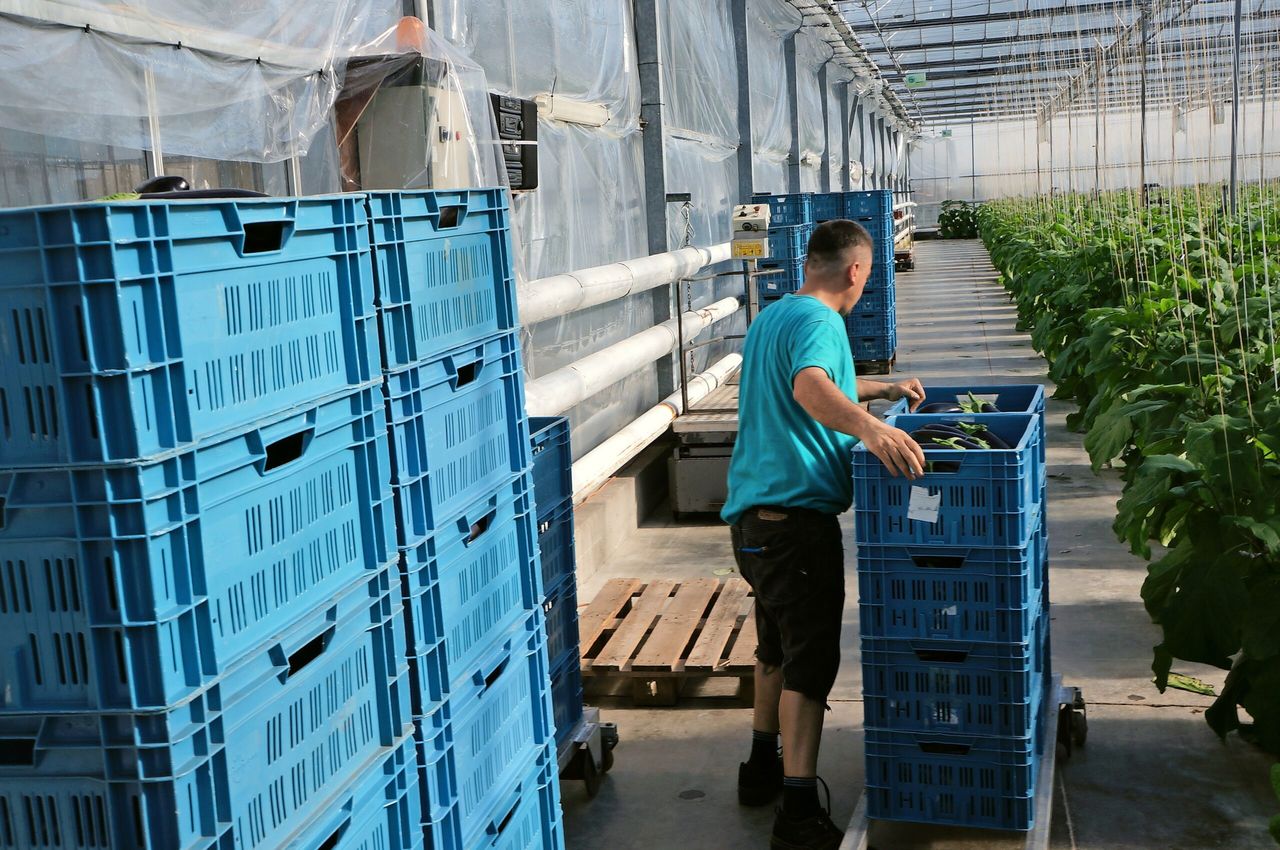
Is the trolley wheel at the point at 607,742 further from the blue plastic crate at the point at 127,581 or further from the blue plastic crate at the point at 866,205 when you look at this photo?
the blue plastic crate at the point at 866,205

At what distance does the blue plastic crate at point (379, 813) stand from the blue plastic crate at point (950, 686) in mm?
1613

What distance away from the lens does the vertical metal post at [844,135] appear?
27.6 m

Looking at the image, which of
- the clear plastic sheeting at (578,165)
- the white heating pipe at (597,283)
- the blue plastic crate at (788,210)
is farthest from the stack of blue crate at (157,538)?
the blue plastic crate at (788,210)

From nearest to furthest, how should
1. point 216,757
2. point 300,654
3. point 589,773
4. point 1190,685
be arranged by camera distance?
point 216,757
point 300,654
point 589,773
point 1190,685

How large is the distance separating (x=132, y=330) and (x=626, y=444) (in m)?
5.83

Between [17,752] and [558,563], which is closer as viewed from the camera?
[17,752]

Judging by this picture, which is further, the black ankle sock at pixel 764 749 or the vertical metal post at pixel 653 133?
the vertical metal post at pixel 653 133

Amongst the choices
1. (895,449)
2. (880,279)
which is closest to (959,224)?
(880,279)

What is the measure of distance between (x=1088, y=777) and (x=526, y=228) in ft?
13.0

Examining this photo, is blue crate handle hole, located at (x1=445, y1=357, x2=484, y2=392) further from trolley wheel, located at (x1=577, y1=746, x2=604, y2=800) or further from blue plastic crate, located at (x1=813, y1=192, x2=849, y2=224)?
blue plastic crate, located at (x1=813, y1=192, x2=849, y2=224)

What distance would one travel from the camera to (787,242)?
499 inches

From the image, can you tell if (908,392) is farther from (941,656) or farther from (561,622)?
(561,622)

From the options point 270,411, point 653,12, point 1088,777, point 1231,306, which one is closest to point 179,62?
point 270,411

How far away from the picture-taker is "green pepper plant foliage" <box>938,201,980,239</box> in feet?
151
